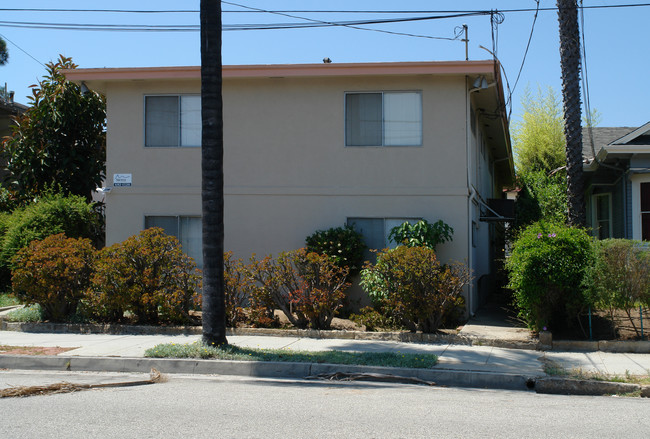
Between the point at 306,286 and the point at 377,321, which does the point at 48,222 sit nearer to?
the point at 306,286

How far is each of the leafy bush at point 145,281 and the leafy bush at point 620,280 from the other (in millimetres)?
7235

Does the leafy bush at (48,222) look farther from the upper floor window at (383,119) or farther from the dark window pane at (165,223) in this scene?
the upper floor window at (383,119)

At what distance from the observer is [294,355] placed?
9.60 meters

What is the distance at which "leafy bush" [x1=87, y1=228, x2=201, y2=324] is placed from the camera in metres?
12.2

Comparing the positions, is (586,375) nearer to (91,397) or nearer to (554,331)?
(554,331)

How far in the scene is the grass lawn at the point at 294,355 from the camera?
909 cm

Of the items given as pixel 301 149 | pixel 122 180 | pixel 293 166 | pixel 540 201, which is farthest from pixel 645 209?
pixel 122 180

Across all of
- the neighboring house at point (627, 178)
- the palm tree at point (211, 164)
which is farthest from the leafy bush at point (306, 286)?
the neighboring house at point (627, 178)

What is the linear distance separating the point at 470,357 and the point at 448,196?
15.2 ft

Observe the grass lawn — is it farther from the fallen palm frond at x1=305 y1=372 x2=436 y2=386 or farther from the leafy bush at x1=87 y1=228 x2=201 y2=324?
the leafy bush at x1=87 y1=228 x2=201 y2=324

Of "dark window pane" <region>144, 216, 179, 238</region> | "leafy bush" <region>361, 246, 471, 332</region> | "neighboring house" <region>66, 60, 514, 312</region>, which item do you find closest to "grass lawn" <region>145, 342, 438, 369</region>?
"leafy bush" <region>361, 246, 471, 332</region>

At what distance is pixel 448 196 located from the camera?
13.5m

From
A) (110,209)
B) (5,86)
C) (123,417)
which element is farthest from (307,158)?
(5,86)

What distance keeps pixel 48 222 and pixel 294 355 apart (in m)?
8.31
